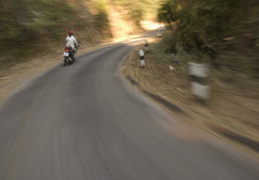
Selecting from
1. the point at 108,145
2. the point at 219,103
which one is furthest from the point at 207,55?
the point at 108,145

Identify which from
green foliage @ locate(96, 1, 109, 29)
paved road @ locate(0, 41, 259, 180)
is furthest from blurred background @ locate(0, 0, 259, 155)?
green foliage @ locate(96, 1, 109, 29)

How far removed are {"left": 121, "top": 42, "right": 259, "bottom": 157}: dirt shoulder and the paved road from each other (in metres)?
0.30

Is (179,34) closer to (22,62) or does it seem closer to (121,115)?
(121,115)

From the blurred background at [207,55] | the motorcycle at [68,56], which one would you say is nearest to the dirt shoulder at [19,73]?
the blurred background at [207,55]

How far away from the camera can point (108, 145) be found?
3.38 m

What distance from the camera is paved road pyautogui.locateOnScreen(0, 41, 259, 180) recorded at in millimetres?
2648

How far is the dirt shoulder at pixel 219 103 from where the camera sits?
3.32m

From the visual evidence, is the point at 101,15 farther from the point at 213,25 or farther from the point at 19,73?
the point at 213,25

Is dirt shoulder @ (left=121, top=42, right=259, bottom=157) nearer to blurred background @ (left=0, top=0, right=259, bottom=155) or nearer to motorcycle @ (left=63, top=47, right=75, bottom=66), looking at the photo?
blurred background @ (left=0, top=0, right=259, bottom=155)

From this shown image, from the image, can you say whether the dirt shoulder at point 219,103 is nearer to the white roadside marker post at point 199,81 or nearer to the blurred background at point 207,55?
the blurred background at point 207,55

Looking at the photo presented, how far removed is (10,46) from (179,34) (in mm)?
13056

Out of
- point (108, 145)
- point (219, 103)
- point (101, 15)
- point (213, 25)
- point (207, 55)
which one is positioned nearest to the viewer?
point (108, 145)

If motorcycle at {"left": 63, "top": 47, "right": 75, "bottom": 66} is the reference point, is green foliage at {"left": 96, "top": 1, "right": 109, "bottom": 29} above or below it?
above

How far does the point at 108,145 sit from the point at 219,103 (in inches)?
106
